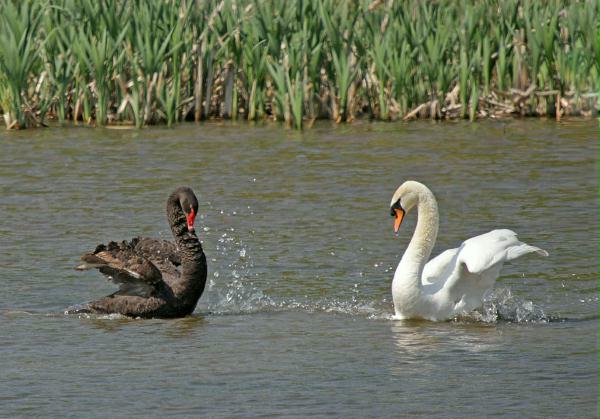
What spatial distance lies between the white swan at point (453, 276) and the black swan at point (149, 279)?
1289mm

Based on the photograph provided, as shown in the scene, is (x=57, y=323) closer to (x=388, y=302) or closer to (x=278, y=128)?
(x=388, y=302)

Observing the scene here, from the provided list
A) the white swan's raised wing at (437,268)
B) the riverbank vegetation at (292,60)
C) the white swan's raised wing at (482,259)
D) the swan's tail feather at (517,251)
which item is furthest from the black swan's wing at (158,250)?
the riverbank vegetation at (292,60)

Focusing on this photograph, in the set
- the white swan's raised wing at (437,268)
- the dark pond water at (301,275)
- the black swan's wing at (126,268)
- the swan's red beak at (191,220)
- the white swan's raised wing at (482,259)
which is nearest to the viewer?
the dark pond water at (301,275)

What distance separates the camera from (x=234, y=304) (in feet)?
31.4

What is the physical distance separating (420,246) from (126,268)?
1863 mm

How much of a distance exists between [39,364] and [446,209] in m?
5.51

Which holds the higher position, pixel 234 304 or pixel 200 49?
pixel 200 49

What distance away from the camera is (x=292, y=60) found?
56.2ft

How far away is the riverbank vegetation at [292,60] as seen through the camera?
1708 cm

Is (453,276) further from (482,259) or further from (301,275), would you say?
(301,275)

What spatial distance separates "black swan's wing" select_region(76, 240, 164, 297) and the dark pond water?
11.1 inches

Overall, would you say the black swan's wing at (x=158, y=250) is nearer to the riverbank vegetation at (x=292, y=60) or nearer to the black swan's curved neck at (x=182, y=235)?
the black swan's curved neck at (x=182, y=235)

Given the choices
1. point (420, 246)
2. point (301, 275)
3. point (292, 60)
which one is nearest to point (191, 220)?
point (301, 275)

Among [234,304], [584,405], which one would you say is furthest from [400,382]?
[234,304]
